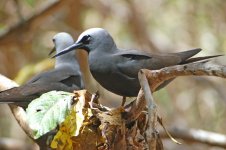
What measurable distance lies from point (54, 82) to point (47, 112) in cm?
138

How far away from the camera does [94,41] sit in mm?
3822

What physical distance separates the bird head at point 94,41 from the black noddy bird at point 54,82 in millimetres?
320

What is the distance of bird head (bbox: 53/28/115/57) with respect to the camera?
3793mm

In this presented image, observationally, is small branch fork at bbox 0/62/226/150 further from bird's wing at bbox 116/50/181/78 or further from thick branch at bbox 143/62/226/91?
bird's wing at bbox 116/50/181/78

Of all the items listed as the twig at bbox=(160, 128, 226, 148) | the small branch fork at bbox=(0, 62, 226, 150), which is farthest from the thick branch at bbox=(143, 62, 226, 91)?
the twig at bbox=(160, 128, 226, 148)

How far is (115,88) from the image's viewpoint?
3.71 m

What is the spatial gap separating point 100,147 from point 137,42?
15.5 feet

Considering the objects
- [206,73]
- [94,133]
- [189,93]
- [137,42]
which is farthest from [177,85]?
[206,73]

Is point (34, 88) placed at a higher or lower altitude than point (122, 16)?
lower

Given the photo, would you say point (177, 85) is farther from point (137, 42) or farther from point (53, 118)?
point (53, 118)

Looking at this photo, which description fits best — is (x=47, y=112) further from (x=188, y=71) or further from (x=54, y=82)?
(x=54, y=82)

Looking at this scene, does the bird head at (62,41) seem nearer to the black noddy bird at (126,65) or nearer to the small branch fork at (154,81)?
the black noddy bird at (126,65)

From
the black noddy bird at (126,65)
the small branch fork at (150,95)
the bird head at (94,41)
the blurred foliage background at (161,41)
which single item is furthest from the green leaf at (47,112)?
the blurred foliage background at (161,41)

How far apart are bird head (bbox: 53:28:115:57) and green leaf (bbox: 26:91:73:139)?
0.97 m
